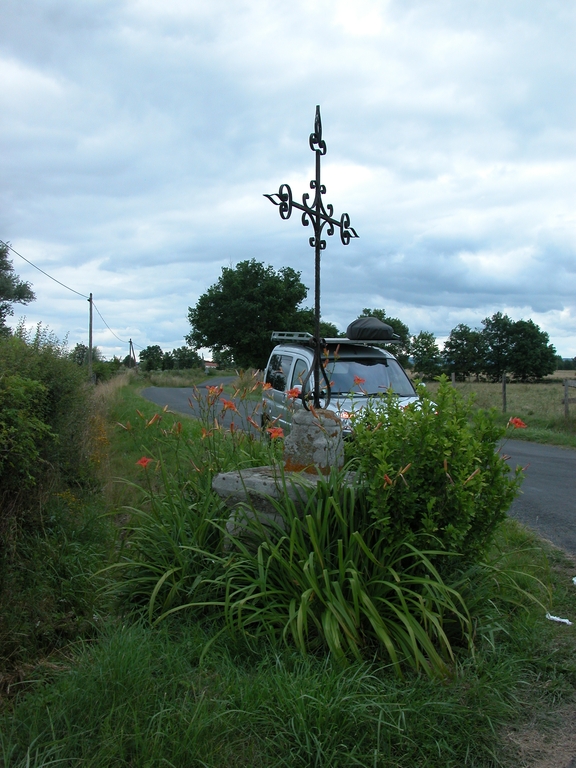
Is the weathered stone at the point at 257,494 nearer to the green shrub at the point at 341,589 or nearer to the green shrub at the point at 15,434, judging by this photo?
the green shrub at the point at 341,589

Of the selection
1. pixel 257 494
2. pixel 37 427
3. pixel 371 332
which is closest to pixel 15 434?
pixel 37 427

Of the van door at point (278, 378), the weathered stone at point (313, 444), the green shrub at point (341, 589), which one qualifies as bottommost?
the green shrub at point (341, 589)

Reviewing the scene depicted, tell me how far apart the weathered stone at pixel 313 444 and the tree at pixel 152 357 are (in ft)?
227

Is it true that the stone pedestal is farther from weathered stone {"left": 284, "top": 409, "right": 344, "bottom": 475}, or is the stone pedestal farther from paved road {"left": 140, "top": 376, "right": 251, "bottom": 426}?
paved road {"left": 140, "top": 376, "right": 251, "bottom": 426}

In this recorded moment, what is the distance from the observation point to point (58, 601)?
4281mm

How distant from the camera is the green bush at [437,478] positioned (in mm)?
3311

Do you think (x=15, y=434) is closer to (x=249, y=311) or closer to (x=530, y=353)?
(x=249, y=311)

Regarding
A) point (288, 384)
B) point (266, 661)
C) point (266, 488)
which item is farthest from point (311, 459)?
point (288, 384)

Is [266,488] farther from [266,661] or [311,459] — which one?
[266,661]

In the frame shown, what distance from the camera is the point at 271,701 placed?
251cm

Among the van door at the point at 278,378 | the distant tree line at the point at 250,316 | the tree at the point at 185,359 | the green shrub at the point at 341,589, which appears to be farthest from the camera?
the tree at the point at 185,359

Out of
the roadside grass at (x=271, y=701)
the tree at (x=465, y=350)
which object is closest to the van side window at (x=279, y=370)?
the roadside grass at (x=271, y=701)

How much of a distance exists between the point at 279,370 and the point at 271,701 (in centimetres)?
729

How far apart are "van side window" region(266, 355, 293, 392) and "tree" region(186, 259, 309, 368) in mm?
27951
